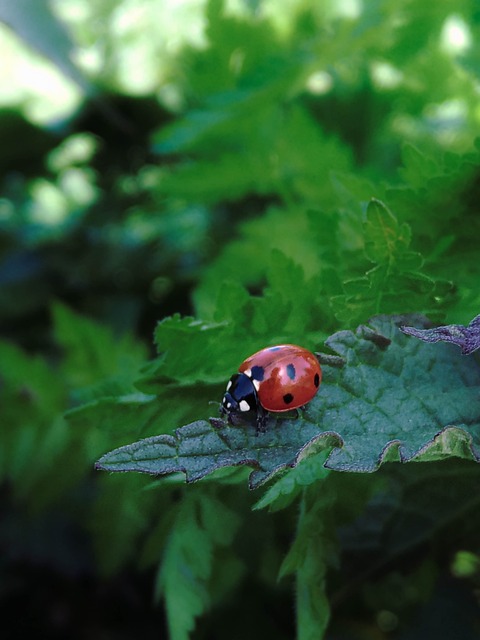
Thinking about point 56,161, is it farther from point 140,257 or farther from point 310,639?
point 310,639

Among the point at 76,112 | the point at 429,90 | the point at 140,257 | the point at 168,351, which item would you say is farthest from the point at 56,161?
the point at 168,351

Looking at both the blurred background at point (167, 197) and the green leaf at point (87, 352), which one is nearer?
the blurred background at point (167, 197)

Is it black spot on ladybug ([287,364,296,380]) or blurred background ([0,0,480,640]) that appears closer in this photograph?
black spot on ladybug ([287,364,296,380])

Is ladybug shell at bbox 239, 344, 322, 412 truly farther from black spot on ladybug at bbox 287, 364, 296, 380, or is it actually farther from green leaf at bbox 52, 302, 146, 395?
green leaf at bbox 52, 302, 146, 395

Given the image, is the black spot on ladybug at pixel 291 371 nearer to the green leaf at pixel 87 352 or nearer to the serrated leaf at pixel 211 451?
the serrated leaf at pixel 211 451

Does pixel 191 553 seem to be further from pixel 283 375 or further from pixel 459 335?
pixel 459 335

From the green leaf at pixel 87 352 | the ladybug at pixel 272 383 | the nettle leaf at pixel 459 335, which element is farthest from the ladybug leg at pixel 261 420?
the green leaf at pixel 87 352

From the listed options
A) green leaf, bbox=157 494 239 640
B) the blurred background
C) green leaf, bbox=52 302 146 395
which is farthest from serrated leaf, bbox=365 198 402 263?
green leaf, bbox=52 302 146 395
